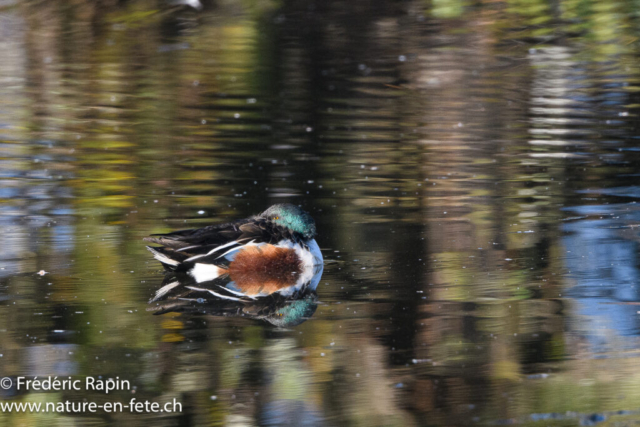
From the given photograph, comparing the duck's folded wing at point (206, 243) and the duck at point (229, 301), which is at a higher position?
the duck's folded wing at point (206, 243)

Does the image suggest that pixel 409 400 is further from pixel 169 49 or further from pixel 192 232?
pixel 169 49

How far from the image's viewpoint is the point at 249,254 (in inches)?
304

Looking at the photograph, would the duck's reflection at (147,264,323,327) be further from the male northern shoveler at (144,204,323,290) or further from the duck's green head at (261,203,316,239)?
the duck's green head at (261,203,316,239)

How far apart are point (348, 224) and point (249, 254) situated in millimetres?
1776

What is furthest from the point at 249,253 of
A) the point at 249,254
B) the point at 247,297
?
the point at 247,297

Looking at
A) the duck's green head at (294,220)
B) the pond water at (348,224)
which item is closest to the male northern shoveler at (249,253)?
the duck's green head at (294,220)

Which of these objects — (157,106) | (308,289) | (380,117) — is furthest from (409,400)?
(157,106)

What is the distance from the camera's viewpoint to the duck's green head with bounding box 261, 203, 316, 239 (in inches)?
311

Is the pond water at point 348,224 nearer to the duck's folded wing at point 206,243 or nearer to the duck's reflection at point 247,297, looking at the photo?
the duck's reflection at point 247,297

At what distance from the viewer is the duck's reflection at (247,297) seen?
6.99 meters

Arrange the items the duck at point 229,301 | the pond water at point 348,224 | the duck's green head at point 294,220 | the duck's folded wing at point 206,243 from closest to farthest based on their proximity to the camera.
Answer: the pond water at point 348,224 → the duck at point 229,301 → the duck's folded wing at point 206,243 → the duck's green head at point 294,220

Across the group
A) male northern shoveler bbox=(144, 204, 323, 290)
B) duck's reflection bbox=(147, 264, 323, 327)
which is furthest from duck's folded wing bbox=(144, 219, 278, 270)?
duck's reflection bbox=(147, 264, 323, 327)

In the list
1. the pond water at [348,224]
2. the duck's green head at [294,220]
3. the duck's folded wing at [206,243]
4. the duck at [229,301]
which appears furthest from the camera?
the duck's green head at [294,220]

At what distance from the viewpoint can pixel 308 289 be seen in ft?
24.7
